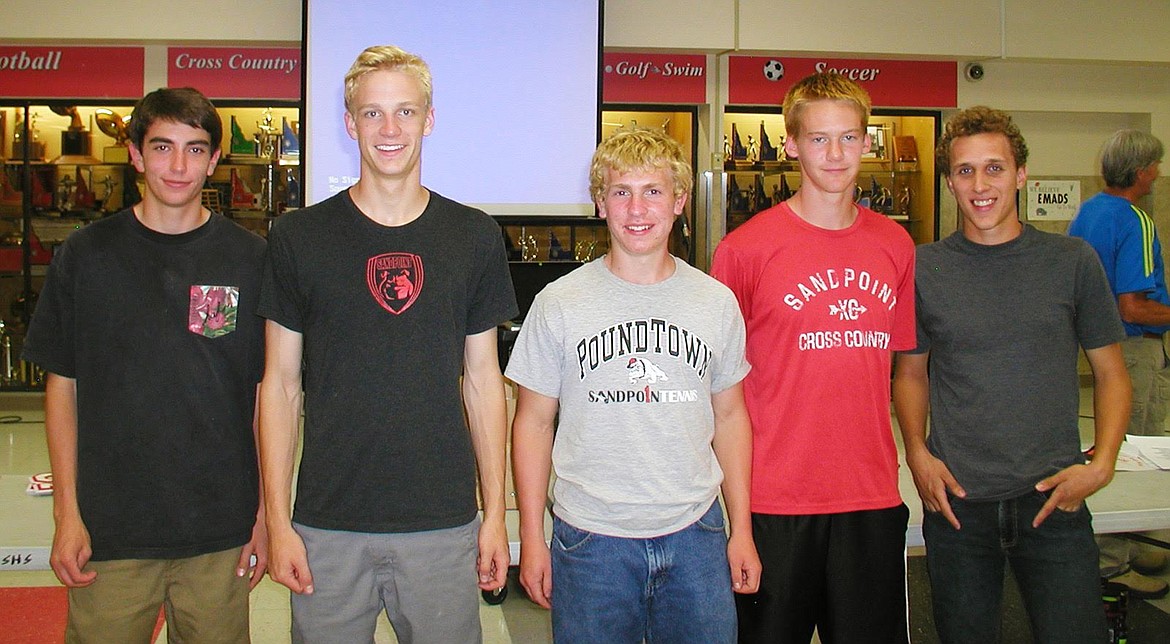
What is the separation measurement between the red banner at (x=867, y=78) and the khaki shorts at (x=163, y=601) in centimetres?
558

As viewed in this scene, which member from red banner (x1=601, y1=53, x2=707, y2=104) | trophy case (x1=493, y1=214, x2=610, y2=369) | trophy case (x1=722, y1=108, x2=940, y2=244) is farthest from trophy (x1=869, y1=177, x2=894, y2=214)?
trophy case (x1=493, y1=214, x2=610, y2=369)

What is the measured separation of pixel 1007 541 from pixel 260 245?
65.6 inches

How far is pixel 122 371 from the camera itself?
5.89 ft

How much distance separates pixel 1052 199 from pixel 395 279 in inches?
274

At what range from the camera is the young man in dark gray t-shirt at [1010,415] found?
1.97 meters

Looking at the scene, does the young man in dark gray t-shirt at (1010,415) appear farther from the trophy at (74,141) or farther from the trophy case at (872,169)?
the trophy at (74,141)

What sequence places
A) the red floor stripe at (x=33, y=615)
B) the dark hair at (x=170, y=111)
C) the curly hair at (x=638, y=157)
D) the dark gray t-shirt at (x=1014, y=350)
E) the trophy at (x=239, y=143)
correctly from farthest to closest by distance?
the trophy at (x=239, y=143)
the red floor stripe at (x=33, y=615)
the dark gray t-shirt at (x=1014, y=350)
the dark hair at (x=170, y=111)
the curly hair at (x=638, y=157)

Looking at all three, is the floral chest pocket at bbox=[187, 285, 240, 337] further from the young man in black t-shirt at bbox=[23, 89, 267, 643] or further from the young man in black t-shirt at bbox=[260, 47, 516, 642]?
the young man in black t-shirt at bbox=[260, 47, 516, 642]

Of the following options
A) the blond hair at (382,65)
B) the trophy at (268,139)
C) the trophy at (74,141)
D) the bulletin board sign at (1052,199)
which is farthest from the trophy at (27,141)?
the bulletin board sign at (1052,199)

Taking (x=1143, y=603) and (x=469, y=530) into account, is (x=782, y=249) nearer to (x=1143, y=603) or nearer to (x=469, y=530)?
(x=469, y=530)

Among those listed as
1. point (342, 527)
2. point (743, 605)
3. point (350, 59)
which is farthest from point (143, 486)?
point (350, 59)

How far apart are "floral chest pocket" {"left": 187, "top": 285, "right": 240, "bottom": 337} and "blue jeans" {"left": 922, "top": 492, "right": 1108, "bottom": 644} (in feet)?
5.05

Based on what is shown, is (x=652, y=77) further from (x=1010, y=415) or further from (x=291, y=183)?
(x=1010, y=415)

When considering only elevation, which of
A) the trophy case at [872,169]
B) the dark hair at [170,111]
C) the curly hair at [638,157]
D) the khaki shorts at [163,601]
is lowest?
the khaki shorts at [163,601]
